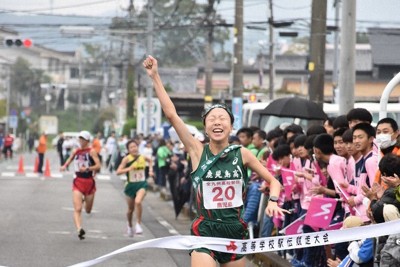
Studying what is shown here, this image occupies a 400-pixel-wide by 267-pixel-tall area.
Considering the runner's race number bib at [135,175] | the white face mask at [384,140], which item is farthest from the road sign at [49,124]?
the white face mask at [384,140]

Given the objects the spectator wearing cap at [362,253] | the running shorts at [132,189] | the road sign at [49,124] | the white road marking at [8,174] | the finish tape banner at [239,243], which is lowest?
the road sign at [49,124]

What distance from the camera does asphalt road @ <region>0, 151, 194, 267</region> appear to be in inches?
683

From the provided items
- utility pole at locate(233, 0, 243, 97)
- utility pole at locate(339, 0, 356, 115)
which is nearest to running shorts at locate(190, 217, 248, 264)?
utility pole at locate(339, 0, 356, 115)

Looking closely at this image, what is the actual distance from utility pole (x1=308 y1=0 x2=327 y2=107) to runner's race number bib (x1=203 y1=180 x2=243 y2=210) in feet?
41.0

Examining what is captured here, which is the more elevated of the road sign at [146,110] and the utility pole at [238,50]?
the utility pole at [238,50]

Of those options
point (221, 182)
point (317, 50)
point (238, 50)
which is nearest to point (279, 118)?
point (238, 50)

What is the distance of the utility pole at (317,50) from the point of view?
73.1 ft

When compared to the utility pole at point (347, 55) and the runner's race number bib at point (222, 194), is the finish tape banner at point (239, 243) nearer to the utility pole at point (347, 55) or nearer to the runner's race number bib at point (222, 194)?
the runner's race number bib at point (222, 194)

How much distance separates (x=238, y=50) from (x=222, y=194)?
27836mm

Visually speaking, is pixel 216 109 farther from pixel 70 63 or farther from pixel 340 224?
pixel 70 63

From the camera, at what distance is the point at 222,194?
10.0 m

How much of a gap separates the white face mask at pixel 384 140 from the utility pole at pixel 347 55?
6.72 metres

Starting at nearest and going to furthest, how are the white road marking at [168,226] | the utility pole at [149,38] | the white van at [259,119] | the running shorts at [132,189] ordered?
the running shorts at [132,189] → the white road marking at [168,226] → the white van at [259,119] → the utility pole at [149,38]

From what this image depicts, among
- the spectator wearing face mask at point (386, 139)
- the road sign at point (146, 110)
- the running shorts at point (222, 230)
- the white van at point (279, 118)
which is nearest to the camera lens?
the running shorts at point (222, 230)
